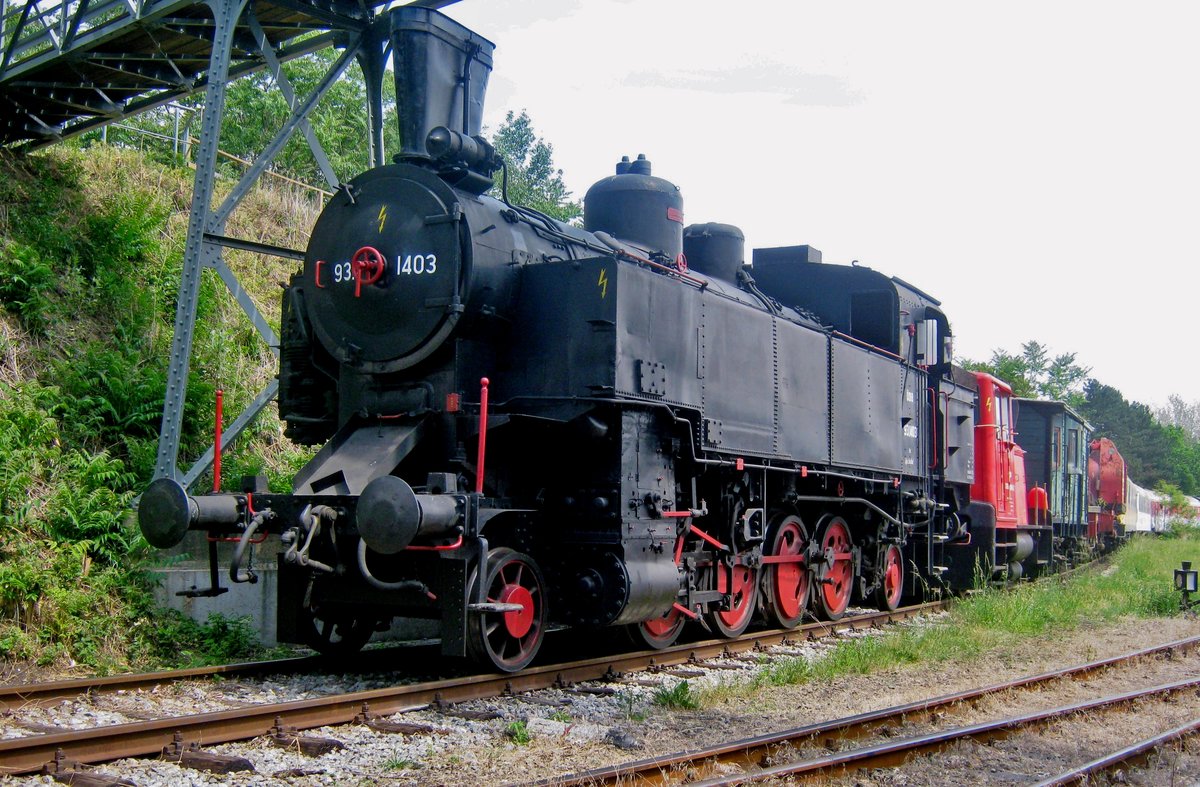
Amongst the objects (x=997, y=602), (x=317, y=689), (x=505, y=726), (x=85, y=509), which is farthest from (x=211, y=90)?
(x=997, y=602)

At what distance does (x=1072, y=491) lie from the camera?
816 inches

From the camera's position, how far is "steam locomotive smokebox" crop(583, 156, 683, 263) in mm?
9422

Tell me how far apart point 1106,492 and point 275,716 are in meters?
27.4

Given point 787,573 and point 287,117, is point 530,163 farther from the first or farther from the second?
point 787,573

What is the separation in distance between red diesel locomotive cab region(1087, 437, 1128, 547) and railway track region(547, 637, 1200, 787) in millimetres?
19440

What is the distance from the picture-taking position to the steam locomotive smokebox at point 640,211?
371 inches

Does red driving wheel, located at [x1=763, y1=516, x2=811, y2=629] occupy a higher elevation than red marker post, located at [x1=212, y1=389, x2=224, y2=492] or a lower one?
lower

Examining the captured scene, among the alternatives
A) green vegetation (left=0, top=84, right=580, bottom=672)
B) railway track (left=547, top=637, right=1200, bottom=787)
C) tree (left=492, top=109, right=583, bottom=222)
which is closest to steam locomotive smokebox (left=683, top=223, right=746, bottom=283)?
green vegetation (left=0, top=84, right=580, bottom=672)

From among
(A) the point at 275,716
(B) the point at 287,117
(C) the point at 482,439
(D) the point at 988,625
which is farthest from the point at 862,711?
(B) the point at 287,117

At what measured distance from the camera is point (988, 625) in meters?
10.3

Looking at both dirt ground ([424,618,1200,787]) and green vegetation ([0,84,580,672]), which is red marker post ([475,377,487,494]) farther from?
green vegetation ([0,84,580,672])

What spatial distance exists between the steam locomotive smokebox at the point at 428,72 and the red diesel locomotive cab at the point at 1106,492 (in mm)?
20399

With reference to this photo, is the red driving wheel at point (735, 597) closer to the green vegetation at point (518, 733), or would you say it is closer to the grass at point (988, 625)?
the grass at point (988, 625)

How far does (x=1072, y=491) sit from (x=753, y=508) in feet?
46.4
